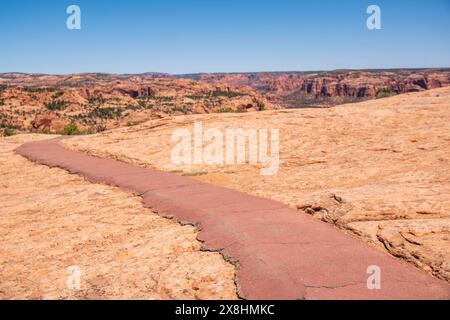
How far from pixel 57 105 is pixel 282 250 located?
108111 millimetres

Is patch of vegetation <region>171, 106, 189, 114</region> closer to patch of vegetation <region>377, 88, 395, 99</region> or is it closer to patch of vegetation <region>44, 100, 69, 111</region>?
patch of vegetation <region>44, 100, 69, 111</region>

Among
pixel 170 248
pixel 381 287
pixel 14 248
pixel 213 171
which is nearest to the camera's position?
pixel 381 287

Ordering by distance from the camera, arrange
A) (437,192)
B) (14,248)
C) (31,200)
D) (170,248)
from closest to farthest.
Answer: (170,248) < (14,248) < (437,192) < (31,200)

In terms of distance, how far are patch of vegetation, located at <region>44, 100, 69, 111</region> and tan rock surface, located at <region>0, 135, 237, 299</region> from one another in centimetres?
9657

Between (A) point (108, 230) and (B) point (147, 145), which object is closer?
(A) point (108, 230)

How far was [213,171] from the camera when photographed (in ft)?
45.9

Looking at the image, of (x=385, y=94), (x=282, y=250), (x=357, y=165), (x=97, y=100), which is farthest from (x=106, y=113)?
(x=282, y=250)

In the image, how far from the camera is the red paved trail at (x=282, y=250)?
5.29 m

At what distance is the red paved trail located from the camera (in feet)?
17.4

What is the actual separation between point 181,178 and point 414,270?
8.25 metres

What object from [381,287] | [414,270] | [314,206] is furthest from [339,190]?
[381,287]

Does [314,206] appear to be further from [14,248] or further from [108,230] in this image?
[14,248]

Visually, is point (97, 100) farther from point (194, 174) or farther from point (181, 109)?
point (194, 174)

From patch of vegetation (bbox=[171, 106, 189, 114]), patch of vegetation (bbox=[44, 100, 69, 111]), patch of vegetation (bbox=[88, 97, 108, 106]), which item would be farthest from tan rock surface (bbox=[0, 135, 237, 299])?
patch of vegetation (bbox=[88, 97, 108, 106])
